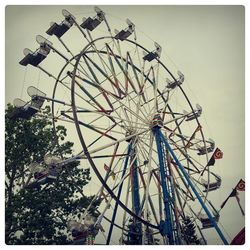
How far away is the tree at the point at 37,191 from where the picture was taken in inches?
539

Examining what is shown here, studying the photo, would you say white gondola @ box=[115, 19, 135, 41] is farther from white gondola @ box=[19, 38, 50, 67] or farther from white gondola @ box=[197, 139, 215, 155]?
white gondola @ box=[197, 139, 215, 155]

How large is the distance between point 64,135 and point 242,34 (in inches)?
341

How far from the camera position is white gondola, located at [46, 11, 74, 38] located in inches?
524

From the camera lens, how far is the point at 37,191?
47.7ft

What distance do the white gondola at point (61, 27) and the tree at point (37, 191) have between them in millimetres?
2956

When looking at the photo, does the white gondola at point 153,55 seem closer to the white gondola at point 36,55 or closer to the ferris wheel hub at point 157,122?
the ferris wheel hub at point 157,122

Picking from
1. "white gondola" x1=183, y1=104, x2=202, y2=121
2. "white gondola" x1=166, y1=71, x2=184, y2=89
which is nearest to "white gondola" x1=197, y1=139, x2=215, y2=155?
"white gondola" x1=183, y1=104, x2=202, y2=121

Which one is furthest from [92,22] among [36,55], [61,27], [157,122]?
[157,122]

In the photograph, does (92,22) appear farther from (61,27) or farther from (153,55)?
(153,55)

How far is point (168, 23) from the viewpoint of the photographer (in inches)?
472

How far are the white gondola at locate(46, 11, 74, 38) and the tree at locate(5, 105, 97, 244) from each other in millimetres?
2956

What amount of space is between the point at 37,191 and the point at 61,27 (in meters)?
6.00
